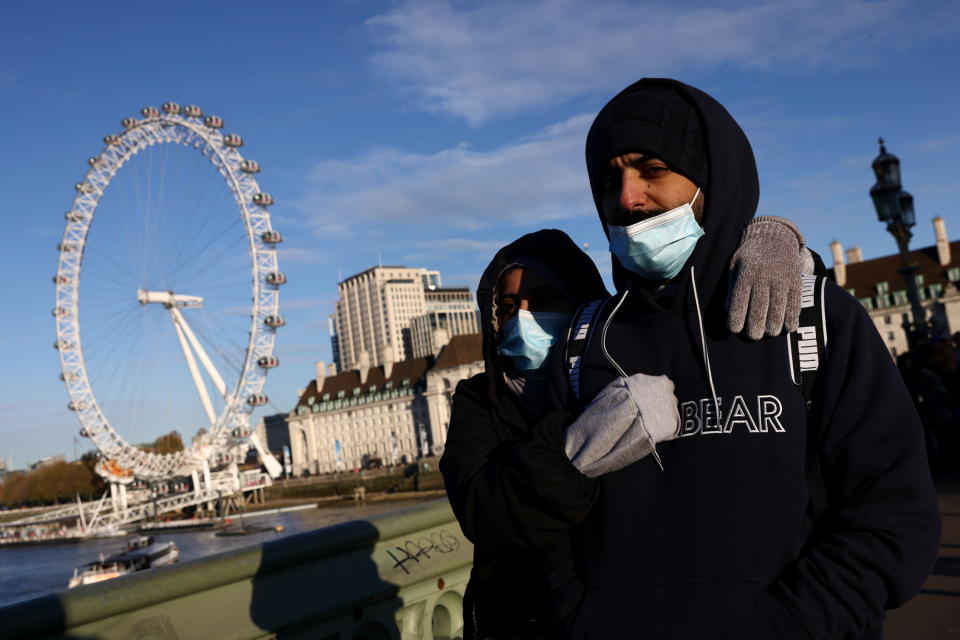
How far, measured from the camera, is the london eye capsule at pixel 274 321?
37.4m

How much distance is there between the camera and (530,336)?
1861mm


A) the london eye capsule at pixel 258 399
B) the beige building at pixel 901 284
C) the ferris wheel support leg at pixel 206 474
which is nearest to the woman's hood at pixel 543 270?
the london eye capsule at pixel 258 399

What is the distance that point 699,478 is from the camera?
4.39 feet

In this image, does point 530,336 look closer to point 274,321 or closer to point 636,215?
point 636,215

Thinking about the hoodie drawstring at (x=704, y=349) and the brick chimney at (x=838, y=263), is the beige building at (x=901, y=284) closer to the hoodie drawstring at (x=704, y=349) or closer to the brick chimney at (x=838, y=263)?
the brick chimney at (x=838, y=263)

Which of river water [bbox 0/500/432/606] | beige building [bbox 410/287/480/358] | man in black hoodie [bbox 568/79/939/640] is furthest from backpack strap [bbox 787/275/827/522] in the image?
beige building [bbox 410/287/480/358]

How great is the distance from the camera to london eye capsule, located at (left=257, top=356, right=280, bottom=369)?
39.0m

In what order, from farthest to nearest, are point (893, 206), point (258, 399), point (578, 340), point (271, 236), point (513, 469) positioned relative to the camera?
point (258, 399), point (271, 236), point (893, 206), point (578, 340), point (513, 469)

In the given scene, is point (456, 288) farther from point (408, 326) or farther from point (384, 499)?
point (384, 499)

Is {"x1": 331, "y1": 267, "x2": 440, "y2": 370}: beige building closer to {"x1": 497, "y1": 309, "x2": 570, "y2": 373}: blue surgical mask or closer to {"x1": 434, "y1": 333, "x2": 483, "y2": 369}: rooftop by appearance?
{"x1": 434, "y1": 333, "x2": 483, "y2": 369}: rooftop

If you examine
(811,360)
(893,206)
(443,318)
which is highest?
(443,318)

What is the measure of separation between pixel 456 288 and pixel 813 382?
133423 mm

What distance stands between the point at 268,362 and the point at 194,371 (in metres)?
8.64

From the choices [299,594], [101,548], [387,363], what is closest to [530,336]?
[299,594]
